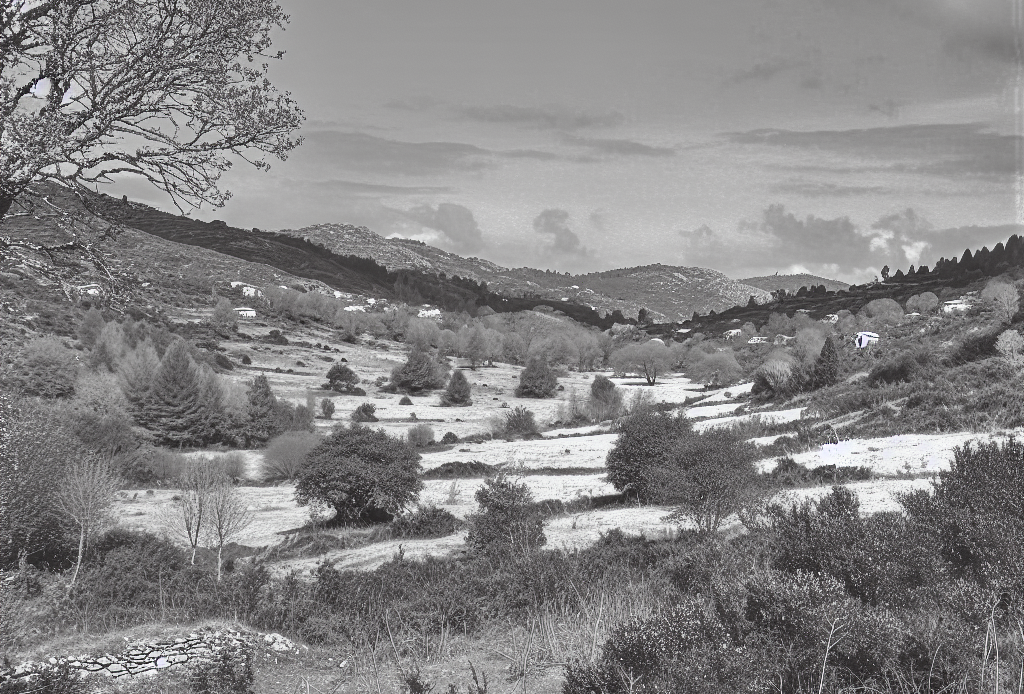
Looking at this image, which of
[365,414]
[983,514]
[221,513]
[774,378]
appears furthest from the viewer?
[365,414]

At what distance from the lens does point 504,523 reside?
20250 millimetres

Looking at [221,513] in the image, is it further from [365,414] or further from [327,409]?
[327,409]

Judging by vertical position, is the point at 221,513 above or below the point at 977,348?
below

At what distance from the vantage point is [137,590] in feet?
54.1

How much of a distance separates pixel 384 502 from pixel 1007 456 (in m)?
20.2

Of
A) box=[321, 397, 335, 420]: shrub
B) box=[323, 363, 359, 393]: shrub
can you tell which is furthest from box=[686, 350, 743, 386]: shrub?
box=[321, 397, 335, 420]: shrub

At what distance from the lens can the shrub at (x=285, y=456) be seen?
42406mm

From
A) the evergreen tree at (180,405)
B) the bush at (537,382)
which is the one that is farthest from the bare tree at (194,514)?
the bush at (537,382)

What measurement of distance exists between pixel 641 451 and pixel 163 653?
19.9 meters

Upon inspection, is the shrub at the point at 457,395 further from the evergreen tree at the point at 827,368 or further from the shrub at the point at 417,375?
the evergreen tree at the point at 827,368

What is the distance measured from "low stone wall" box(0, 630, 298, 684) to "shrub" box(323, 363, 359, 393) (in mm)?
71799

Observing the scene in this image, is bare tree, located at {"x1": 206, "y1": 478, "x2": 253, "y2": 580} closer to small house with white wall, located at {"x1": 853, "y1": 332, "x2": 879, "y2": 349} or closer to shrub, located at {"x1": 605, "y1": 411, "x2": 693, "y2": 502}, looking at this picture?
shrub, located at {"x1": 605, "y1": 411, "x2": 693, "y2": 502}

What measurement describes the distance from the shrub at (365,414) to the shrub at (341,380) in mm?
11230

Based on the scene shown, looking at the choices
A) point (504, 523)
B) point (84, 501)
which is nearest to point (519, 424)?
point (504, 523)
